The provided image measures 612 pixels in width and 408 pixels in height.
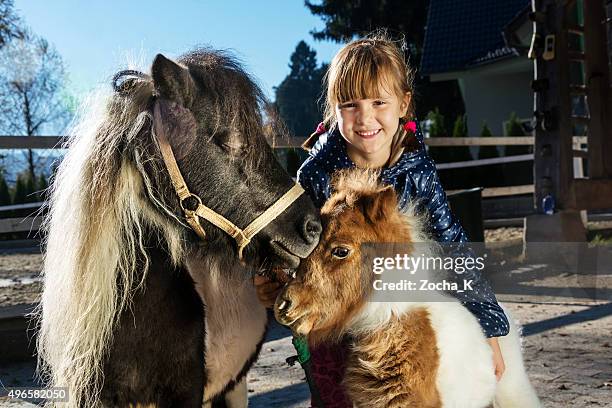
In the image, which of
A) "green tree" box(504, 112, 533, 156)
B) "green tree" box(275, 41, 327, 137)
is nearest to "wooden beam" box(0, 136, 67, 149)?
"green tree" box(504, 112, 533, 156)

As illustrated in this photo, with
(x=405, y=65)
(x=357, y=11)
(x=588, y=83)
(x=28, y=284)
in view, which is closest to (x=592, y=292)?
(x=588, y=83)

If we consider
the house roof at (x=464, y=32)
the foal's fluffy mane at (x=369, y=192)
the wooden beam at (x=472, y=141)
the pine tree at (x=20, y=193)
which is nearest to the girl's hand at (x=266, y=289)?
the foal's fluffy mane at (x=369, y=192)

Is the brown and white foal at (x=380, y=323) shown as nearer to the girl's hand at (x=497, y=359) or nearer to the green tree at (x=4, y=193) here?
the girl's hand at (x=497, y=359)

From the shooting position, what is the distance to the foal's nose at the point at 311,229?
2172 millimetres

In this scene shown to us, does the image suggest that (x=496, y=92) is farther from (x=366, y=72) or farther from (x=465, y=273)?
(x=465, y=273)

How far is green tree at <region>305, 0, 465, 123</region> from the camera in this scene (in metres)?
23.4

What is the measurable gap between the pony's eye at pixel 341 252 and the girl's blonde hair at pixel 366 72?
72 centimetres

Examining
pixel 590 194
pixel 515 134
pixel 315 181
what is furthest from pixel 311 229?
pixel 515 134

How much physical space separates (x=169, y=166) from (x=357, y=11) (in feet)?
78.1

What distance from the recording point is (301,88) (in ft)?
178

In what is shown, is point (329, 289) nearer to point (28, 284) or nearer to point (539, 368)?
point (539, 368)

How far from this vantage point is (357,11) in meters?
24.6

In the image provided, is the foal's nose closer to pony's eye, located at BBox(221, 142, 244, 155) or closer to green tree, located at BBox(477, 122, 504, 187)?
pony's eye, located at BBox(221, 142, 244, 155)

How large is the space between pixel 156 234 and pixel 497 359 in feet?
4.28
